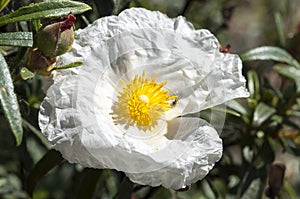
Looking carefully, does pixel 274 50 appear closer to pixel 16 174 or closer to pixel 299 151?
pixel 299 151

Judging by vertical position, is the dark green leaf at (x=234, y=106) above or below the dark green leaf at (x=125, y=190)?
above

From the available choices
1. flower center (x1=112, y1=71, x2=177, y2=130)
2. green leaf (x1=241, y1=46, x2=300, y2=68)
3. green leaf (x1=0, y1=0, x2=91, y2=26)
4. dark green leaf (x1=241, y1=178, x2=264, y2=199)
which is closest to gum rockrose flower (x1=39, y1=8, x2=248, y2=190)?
flower center (x1=112, y1=71, x2=177, y2=130)

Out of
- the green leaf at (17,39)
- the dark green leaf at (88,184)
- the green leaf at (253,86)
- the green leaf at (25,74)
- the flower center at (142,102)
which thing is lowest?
the dark green leaf at (88,184)

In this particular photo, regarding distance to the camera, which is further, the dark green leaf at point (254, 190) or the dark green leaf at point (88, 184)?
the dark green leaf at point (254, 190)

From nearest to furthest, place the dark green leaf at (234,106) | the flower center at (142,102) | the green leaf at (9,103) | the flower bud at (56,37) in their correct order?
the green leaf at (9,103) → the flower bud at (56,37) → the flower center at (142,102) → the dark green leaf at (234,106)

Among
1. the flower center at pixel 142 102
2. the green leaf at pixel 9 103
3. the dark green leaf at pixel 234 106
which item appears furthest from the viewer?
the dark green leaf at pixel 234 106

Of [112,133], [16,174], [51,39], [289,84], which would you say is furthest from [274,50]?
[16,174]

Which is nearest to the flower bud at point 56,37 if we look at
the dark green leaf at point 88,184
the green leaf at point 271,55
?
the dark green leaf at point 88,184

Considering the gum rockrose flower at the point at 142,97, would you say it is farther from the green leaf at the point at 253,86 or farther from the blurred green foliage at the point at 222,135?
the green leaf at the point at 253,86
